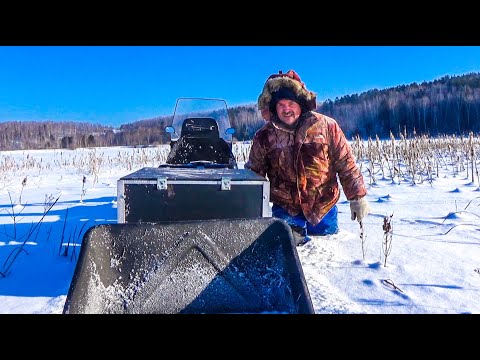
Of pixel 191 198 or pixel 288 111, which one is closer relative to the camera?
pixel 191 198

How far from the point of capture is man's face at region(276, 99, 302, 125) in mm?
3254

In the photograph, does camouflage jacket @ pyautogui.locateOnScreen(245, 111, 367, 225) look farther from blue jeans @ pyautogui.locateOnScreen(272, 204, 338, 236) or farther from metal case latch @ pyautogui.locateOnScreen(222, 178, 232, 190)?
metal case latch @ pyautogui.locateOnScreen(222, 178, 232, 190)

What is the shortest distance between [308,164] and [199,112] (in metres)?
2.81

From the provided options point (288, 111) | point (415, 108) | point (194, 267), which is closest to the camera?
point (194, 267)

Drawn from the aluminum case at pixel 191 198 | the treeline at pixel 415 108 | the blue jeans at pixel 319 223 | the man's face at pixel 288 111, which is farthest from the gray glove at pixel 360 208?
the treeline at pixel 415 108

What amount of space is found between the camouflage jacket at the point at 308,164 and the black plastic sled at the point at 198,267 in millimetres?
1383

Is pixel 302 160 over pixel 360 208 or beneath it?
over

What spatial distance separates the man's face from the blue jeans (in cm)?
74

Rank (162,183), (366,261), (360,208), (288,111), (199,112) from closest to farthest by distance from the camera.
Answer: (162,183), (366,261), (360,208), (288,111), (199,112)

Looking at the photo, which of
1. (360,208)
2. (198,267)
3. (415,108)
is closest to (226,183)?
(198,267)

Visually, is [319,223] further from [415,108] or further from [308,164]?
[415,108]

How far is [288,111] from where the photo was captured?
3258 millimetres
